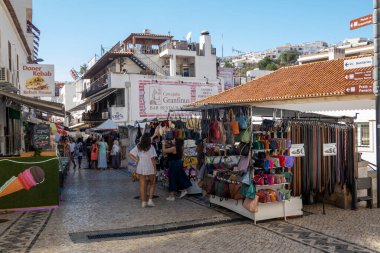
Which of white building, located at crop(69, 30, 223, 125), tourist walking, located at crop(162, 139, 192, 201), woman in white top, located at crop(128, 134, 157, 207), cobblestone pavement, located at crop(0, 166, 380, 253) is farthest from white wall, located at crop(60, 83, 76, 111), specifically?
woman in white top, located at crop(128, 134, 157, 207)

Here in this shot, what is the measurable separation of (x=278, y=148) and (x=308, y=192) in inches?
50.9

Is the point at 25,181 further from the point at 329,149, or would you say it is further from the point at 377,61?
the point at 377,61

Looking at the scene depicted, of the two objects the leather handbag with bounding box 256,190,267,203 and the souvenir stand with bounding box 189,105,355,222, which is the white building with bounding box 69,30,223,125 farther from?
the leather handbag with bounding box 256,190,267,203

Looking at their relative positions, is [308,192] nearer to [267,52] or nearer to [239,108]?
[239,108]

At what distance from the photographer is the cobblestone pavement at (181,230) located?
19.7 feet

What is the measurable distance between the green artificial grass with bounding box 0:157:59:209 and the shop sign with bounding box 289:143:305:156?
507 centimetres

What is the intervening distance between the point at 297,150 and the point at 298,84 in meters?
5.85

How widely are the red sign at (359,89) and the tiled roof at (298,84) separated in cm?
13

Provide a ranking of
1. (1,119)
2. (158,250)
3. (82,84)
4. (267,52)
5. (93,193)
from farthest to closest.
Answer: (267,52) < (82,84) < (1,119) < (93,193) < (158,250)

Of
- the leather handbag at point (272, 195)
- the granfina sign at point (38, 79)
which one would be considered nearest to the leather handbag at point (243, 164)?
the leather handbag at point (272, 195)

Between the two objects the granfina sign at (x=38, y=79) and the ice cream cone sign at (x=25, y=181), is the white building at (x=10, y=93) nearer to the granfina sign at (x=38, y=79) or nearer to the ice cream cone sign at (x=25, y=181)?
the granfina sign at (x=38, y=79)

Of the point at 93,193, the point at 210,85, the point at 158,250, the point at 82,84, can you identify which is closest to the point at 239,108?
the point at 158,250

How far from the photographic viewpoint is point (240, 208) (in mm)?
7840

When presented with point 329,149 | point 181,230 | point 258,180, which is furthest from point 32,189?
point 329,149
